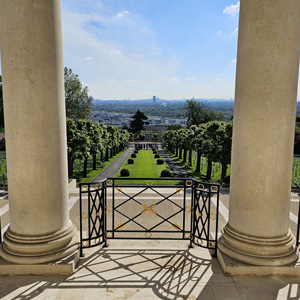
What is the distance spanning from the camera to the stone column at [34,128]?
19.9 feet

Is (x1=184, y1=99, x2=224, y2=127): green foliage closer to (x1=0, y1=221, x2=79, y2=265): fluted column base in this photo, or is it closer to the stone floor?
the stone floor

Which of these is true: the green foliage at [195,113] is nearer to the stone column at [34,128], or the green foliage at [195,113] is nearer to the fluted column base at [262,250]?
the fluted column base at [262,250]

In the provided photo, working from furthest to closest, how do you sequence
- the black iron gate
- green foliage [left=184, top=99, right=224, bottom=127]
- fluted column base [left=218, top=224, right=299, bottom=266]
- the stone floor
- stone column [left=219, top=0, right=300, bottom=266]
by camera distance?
green foliage [left=184, top=99, right=224, bottom=127] → the black iron gate → fluted column base [left=218, top=224, right=299, bottom=266] → stone column [left=219, top=0, right=300, bottom=266] → the stone floor

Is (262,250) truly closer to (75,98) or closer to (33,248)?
(33,248)

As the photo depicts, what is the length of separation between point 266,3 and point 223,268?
5.82 meters

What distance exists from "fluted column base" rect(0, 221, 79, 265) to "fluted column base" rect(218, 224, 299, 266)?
3.89 m

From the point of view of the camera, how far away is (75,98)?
69.6 metres

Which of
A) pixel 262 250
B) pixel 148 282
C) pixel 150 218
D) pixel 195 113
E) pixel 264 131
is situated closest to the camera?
pixel 148 282

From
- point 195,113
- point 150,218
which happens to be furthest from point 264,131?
point 195,113

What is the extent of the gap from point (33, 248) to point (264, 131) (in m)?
5.78

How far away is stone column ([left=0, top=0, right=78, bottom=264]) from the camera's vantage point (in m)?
6.08

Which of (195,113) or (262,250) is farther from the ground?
(195,113)

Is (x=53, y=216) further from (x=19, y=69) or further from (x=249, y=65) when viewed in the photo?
(x=249, y=65)

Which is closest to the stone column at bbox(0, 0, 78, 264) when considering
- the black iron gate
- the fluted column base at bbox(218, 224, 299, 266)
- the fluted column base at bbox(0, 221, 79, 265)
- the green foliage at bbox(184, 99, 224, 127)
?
the fluted column base at bbox(0, 221, 79, 265)
